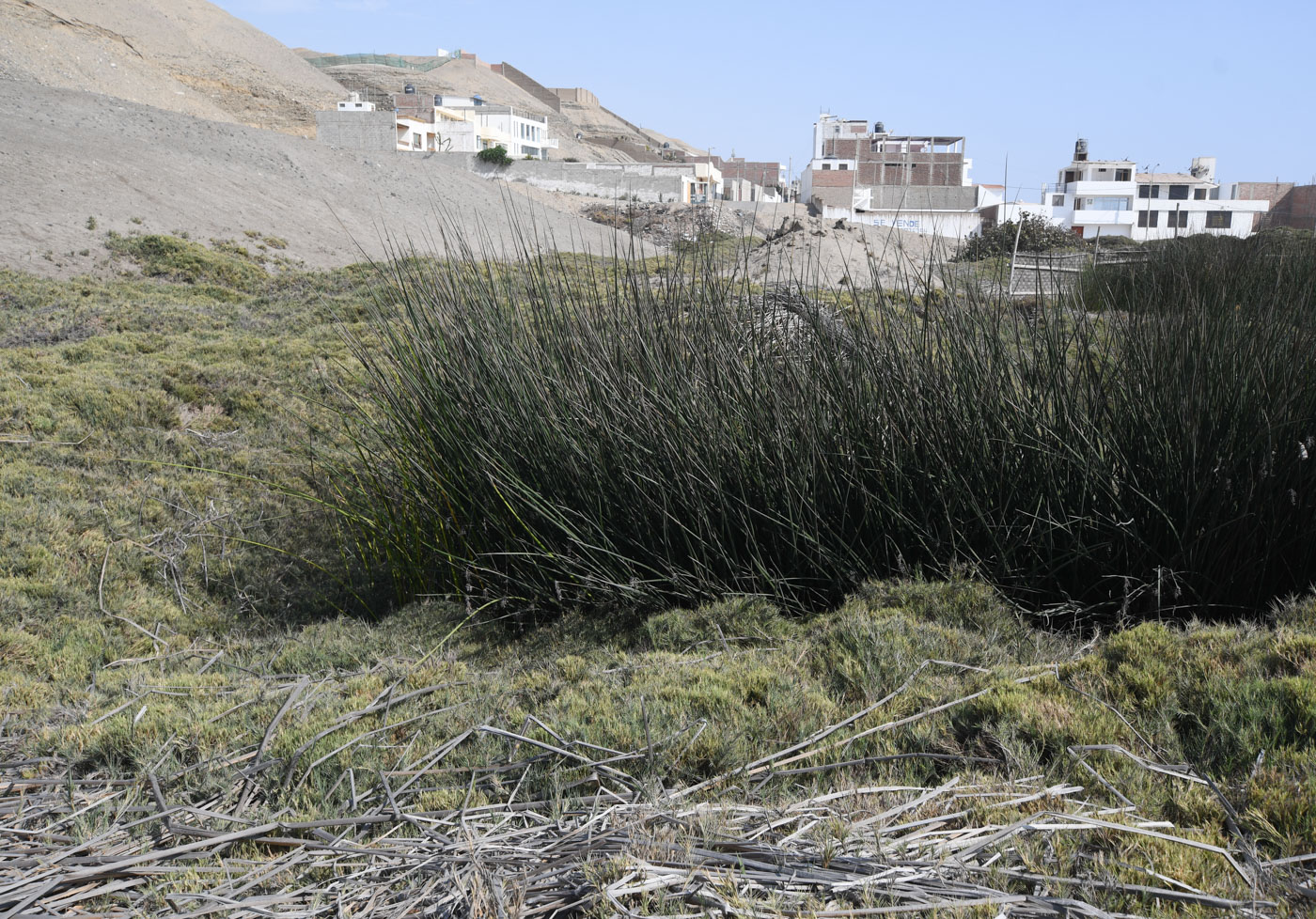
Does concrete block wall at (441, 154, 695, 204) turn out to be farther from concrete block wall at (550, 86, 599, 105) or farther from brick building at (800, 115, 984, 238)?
concrete block wall at (550, 86, 599, 105)

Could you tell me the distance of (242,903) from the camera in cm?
161

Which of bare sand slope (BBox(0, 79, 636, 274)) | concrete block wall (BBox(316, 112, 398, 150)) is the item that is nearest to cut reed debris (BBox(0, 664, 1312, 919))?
bare sand slope (BBox(0, 79, 636, 274))

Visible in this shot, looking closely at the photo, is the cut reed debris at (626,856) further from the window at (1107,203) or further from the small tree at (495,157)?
the window at (1107,203)

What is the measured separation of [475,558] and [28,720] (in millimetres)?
1527

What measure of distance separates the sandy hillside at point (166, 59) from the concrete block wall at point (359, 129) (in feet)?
20.0

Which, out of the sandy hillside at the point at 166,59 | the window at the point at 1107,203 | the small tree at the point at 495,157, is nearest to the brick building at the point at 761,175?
the small tree at the point at 495,157

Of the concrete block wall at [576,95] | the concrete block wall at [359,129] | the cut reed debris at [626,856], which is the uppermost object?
the concrete block wall at [576,95]

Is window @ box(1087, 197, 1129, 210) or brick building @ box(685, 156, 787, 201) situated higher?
A: window @ box(1087, 197, 1129, 210)

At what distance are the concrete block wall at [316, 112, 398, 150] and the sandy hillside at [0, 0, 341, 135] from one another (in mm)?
6102

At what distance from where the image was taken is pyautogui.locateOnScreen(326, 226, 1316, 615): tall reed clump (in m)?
3.04

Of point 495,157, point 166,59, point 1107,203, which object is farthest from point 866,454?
point 166,59

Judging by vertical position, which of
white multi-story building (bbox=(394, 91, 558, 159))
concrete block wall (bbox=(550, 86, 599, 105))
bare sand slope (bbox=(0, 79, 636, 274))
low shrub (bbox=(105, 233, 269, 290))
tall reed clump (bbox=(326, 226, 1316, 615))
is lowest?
tall reed clump (bbox=(326, 226, 1316, 615))

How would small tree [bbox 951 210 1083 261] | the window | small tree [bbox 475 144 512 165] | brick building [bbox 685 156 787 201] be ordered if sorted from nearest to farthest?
small tree [bbox 951 210 1083 261] < brick building [bbox 685 156 787 201] < small tree [bbox 475 144 512 165] < the window

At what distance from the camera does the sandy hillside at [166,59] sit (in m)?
37.0
